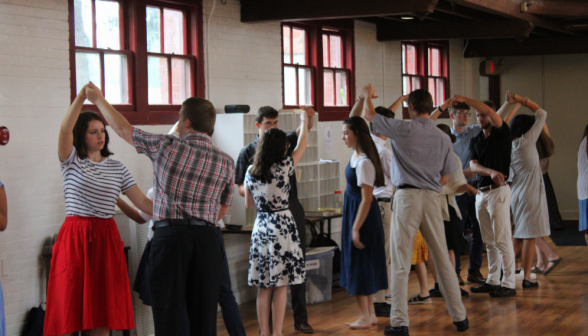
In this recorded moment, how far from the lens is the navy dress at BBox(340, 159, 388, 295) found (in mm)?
5082

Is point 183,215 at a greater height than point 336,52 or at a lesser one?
lesser

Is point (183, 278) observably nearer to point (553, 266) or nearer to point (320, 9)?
point (320, 9)

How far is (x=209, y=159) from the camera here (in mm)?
3363

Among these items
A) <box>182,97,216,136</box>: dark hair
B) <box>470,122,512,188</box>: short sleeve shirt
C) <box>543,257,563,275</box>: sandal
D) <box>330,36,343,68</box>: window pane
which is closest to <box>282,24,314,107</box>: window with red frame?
<box>330,36,343,68</box>: window pane

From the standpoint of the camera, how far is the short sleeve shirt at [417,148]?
4.90 metres

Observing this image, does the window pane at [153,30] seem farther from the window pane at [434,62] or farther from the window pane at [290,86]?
the window pane at [434,62]

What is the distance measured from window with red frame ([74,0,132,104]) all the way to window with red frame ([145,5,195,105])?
312mm

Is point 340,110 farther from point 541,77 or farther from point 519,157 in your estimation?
point 541,77

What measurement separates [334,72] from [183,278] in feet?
18.7

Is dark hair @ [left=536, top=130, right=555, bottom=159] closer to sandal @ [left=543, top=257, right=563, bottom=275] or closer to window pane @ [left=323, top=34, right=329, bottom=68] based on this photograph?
sandal @ [left=543, top=257, right=563, bottom=275]

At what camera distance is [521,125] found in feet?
20.9

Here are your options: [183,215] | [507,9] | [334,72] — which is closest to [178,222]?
[183,215]

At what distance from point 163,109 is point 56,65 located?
1286mm

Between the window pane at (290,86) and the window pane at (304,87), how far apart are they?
12 cm
